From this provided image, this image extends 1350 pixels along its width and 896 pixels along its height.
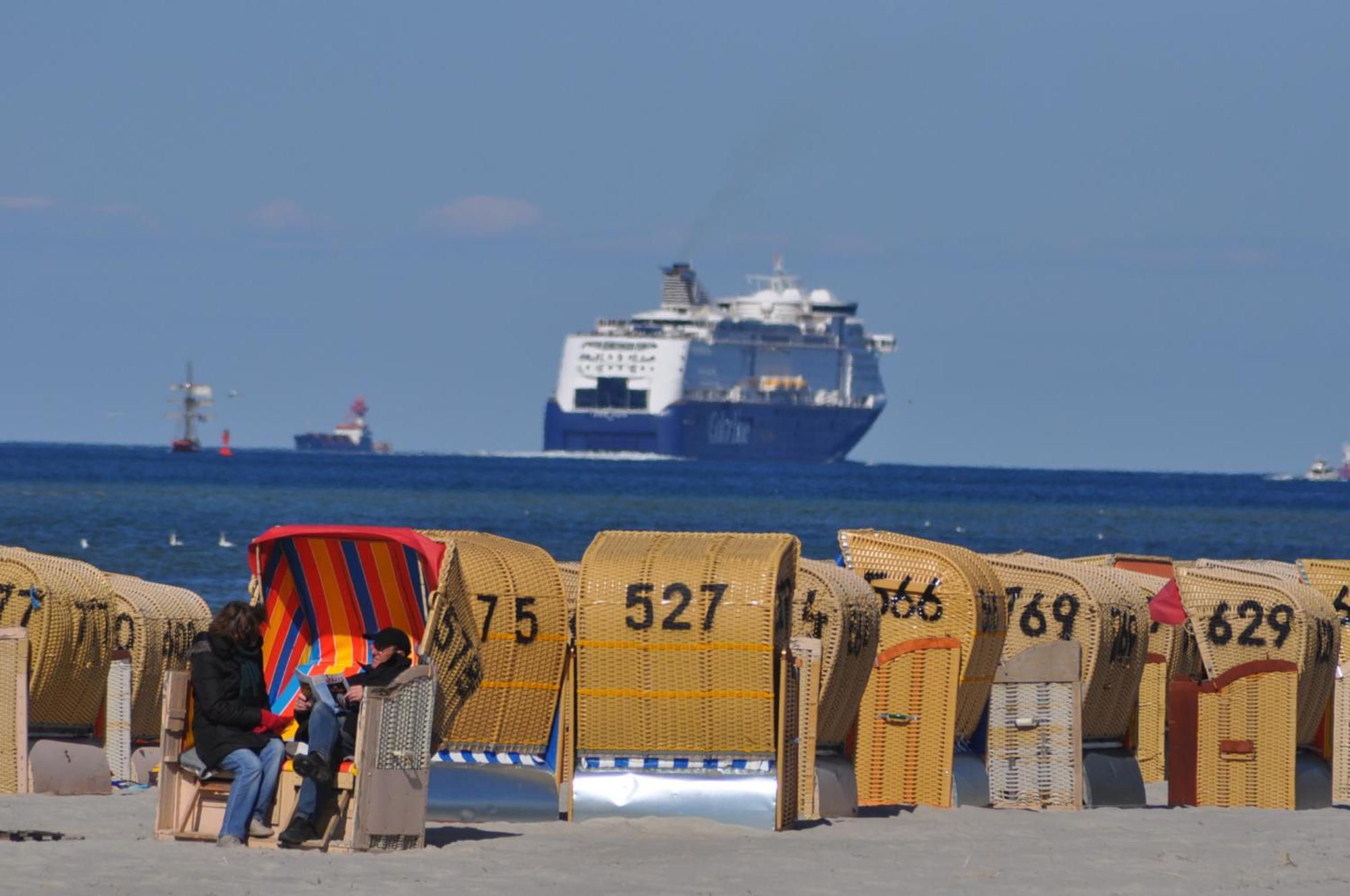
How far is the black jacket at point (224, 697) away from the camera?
1000 centimetres

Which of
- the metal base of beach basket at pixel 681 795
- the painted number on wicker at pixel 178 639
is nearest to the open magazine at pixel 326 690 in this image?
the metal base of beach basket at pixel 681 795

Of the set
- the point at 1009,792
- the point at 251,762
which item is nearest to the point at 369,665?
the point at 251,762

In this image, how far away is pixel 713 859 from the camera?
1019 cm

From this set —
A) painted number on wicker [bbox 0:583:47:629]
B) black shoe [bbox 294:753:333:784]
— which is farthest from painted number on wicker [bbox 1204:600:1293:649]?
painted number on wicker [bbox 0:583:47:629]

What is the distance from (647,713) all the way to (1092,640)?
3.36m

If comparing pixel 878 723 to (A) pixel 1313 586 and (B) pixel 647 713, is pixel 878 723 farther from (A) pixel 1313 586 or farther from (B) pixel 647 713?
(A) pixel 1313 586

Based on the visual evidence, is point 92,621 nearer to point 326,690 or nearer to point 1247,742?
point 326,690

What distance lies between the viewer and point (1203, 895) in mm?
9617

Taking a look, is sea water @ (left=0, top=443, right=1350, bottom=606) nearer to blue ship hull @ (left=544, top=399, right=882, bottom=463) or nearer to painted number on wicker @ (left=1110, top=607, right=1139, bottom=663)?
blue ship hull @ (left=544, top=399, right=882, bottom=463)

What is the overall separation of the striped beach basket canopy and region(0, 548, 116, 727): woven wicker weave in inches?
73.7

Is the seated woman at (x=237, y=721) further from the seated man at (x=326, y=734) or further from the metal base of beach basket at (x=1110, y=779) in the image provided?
the metal base of beach basket at (x=1110, y=779)

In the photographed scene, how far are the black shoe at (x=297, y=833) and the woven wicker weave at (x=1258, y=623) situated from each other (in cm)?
605

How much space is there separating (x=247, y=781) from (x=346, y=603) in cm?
137

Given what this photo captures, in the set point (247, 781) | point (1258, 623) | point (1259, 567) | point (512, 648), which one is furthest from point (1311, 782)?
point (247, 781)
